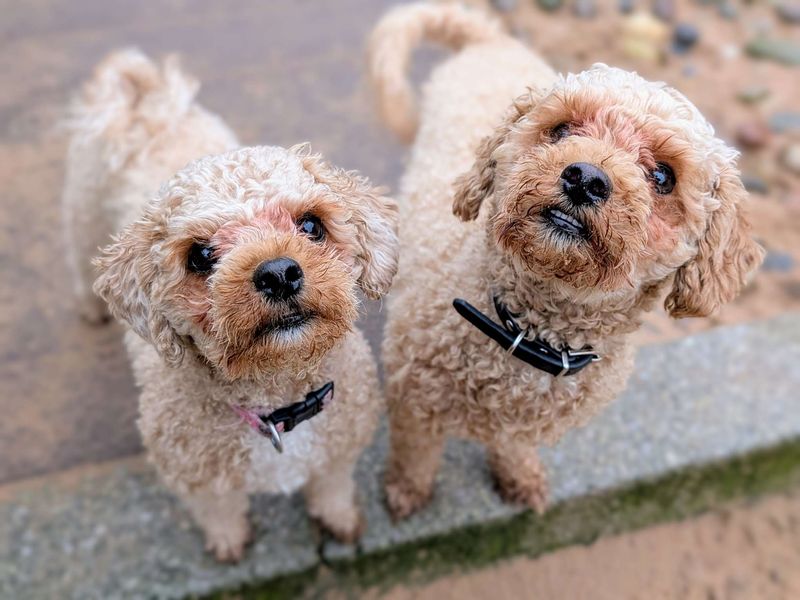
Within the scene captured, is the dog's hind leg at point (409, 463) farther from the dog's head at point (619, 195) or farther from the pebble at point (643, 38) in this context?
the pebble at point (643, 38)

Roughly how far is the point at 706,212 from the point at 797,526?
214 centimetres

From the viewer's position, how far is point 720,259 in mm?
2102

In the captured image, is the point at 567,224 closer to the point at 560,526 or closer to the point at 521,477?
the point at 521,477

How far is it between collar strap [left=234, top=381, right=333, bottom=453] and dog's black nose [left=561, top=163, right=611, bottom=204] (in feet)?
3.20

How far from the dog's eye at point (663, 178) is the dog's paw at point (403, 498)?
1613mm

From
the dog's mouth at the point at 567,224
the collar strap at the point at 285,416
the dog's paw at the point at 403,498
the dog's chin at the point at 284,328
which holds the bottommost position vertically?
the dog's paw at the point at 403,498

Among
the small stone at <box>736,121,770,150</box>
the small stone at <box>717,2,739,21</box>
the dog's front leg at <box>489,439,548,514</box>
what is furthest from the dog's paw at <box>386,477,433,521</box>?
the small stone at <box>717,2,739,21</box>

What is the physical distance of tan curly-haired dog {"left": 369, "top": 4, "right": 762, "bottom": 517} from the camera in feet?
6.30

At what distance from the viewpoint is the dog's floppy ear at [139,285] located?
2.00 meters

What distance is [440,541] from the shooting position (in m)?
3.03

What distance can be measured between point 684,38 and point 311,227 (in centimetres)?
467

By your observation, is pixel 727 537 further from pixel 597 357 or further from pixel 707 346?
pixel 597 357

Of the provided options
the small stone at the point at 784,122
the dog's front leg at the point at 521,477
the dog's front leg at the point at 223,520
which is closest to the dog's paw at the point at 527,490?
the dog's front leg at the point at 521,477

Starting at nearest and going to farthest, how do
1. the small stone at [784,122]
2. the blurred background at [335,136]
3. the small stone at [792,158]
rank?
the blurred background at [335,136] < the small stone at [792,158] < the small stone at [784,122]
